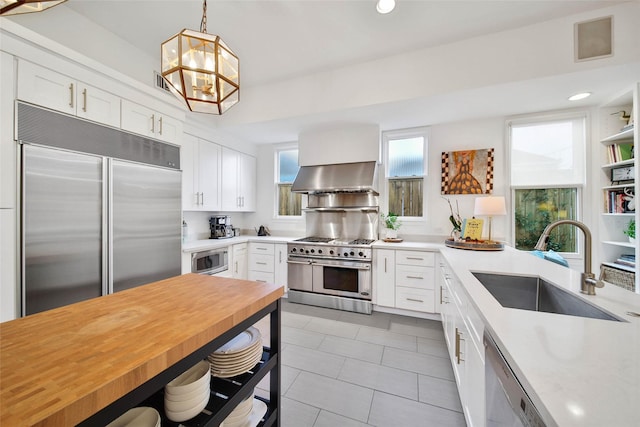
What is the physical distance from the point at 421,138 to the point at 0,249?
439cm

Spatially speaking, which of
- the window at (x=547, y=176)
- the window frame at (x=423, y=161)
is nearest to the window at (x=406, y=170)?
the window frame at (x=423, y=161)

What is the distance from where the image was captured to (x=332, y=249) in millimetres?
3389

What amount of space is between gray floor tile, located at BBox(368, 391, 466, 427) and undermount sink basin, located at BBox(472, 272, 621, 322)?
33.6 inches

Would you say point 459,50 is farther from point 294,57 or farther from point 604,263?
point 604,263

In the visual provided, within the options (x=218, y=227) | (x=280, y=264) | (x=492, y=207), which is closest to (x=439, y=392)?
(x=492, y=207)

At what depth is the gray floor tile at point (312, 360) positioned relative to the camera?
209 centimetres

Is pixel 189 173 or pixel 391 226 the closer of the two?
pixel 189 173

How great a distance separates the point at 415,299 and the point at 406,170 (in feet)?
6.25

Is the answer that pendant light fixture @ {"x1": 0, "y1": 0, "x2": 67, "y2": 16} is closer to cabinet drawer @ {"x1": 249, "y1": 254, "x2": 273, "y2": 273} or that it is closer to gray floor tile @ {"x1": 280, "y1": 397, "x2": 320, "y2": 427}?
gray floor tile @ {"x1": 280, "y1": 397, "x2": 320, "y2": 427}

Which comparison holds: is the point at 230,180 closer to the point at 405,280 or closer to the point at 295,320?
the point at 295,320

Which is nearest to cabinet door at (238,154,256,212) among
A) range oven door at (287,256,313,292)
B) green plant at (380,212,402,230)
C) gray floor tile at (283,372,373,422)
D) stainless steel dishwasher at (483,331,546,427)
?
range oven door at (287,256,313,292)

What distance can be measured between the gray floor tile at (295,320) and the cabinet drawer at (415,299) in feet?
4.00

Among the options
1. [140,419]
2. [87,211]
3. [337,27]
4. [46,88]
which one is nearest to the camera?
[140,419]

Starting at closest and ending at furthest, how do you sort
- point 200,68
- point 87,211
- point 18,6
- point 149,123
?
point 18,6 → point 200,68 → point 87,211 → point 149,123
